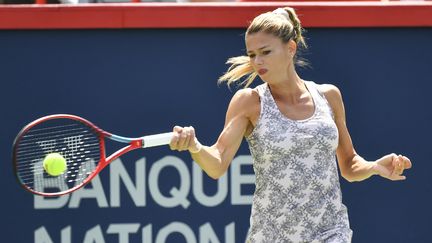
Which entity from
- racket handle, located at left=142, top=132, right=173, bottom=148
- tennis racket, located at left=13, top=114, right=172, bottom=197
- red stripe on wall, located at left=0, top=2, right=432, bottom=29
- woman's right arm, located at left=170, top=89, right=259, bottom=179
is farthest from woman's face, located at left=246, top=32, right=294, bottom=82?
red stripe on wall, located at left=0, top=2, right=432, bottom=29

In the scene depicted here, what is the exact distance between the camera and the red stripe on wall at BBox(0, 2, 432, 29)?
16.5 feet

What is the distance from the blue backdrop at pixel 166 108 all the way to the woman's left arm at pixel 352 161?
3.85 feet

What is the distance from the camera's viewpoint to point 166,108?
5.16 metres

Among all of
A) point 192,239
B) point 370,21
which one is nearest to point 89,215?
point 192,239

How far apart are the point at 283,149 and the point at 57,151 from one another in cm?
128

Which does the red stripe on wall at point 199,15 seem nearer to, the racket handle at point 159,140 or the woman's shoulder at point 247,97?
the woman's shoulder at point 247,97

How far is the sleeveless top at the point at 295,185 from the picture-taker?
375 centimetres

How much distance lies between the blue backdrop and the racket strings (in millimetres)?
146

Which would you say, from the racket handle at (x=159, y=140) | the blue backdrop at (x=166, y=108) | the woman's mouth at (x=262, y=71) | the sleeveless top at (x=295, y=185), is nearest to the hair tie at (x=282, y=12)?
the woman's mouth at (x=262, y=71)

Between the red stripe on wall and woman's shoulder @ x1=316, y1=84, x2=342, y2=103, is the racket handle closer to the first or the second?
woman's shoulder @ x1=316, y1=84, x2=342, y2=103

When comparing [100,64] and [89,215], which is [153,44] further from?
[89,215]

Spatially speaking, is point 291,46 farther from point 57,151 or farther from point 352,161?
point 57,151

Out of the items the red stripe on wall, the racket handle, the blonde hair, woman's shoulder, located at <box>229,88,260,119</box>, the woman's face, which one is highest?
the red stripe on wall

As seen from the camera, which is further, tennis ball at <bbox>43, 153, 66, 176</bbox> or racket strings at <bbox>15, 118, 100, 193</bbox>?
racket strings at <bbox>15, 118, 100, 193</bbox>
